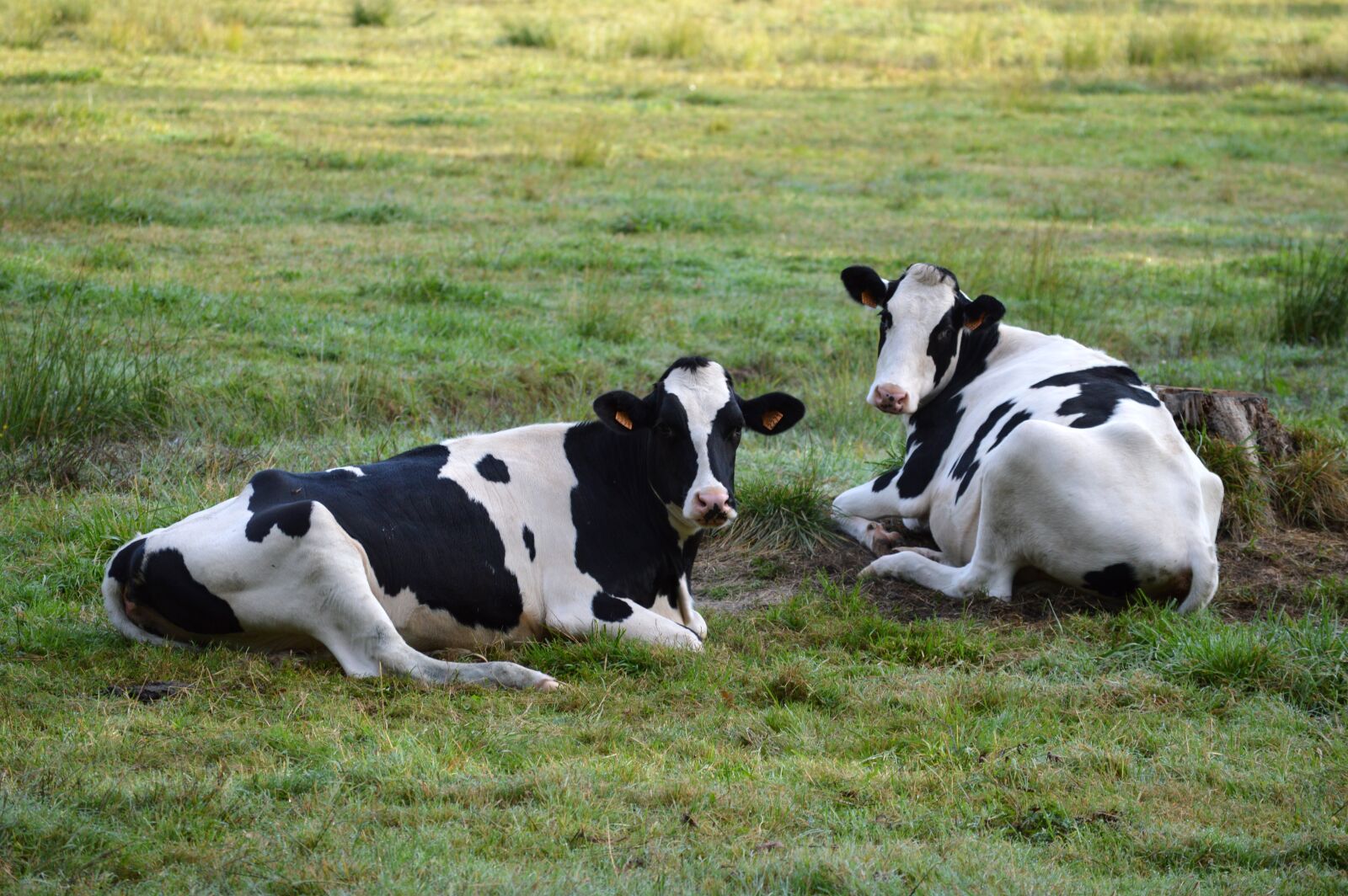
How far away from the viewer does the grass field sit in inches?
171

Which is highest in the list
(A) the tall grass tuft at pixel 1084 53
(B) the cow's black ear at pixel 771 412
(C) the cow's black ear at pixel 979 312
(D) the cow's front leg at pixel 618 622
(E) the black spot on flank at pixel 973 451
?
(A) the tall grass tuft at pixel 1084 53

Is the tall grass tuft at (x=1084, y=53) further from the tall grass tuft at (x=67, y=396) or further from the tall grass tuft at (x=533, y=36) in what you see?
the tall grass tuft at (x=67, y=396)

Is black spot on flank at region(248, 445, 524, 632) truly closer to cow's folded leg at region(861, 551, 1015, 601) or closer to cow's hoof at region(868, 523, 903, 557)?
cow's folded leg at region(861, 551, 1015, 601)

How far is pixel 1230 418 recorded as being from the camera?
320 inches

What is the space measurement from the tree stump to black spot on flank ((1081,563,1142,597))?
168 cm

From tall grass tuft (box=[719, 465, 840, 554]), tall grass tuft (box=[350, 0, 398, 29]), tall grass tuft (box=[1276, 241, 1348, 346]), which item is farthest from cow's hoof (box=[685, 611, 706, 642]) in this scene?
tall grass tuft (box=[350, 0, 398, 29])

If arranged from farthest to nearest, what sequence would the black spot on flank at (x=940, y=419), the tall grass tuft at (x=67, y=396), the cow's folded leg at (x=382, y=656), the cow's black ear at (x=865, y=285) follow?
the tall grass tuft at (x=67, y=396), the cow's black ear at (x=865, y=285), the black spot on flank at (x=940, y=419), the cow's folded leg at (x=382, y=656)

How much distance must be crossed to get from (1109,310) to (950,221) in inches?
144

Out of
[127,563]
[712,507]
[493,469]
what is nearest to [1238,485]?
[712,507]

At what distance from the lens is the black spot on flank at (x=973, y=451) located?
7.41 m

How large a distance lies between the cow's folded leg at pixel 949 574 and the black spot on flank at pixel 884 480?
2.08 ft

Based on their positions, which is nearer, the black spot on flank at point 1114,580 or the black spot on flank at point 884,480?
the black spot on flank at point 1114,580

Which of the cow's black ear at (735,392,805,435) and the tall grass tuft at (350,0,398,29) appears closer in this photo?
the cow's black ear at (735,392,805,435)

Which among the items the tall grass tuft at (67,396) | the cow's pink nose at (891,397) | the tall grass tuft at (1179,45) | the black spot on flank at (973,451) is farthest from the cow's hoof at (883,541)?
the tall grass tuft at (1179,45)
